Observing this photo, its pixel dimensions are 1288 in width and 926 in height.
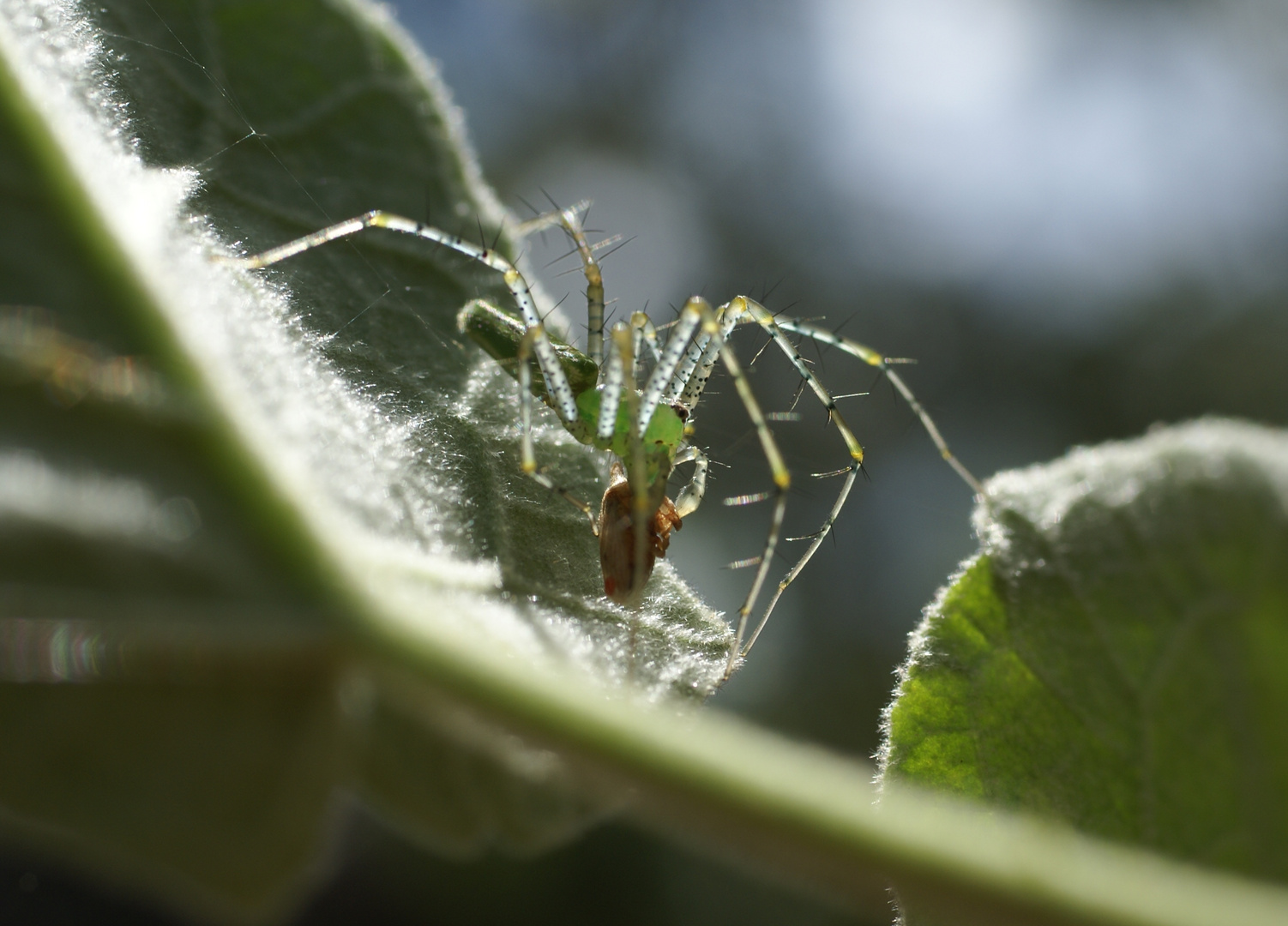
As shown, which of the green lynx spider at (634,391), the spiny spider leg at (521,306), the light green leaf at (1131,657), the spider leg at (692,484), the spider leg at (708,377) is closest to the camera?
the light green leaf at (1131,657)

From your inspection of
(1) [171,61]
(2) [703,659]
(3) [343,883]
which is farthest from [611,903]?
(1) [171,61]

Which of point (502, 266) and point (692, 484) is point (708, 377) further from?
point (502, 266)

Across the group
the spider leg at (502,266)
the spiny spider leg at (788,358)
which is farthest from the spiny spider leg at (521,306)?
the spiny spider leg at (788,358)

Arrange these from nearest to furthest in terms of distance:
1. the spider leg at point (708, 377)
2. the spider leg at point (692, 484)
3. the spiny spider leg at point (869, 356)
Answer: the spider leg at point (708, 377), the spider leg at point (692, 484), the spiny spider leg at point (869, 356)

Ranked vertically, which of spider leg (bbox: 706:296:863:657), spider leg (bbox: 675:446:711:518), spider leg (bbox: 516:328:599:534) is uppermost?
spider leg (bbox: 706:296:863:657)

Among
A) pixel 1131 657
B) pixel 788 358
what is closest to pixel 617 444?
pixel 788 358

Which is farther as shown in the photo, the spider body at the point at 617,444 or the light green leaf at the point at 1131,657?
the spider body at the point at 617,444

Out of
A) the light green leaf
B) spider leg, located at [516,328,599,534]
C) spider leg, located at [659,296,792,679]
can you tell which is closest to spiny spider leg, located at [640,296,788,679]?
spider leg, located at [659,296,792,679]

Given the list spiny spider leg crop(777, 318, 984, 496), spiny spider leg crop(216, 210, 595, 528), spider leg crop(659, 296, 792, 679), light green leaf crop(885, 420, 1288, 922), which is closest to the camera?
light green leaf crop(885, 420, 1288, 922)

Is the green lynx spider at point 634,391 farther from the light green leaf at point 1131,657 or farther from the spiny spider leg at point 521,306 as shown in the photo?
the light green leaf at point 1131,657

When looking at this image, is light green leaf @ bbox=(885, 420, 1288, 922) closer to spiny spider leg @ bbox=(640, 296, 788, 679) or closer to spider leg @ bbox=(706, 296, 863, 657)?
spiny spider leg @ bbox=(640, 296, 788, 679)
